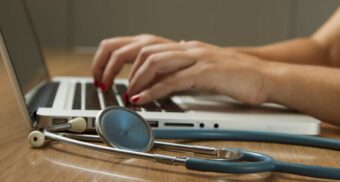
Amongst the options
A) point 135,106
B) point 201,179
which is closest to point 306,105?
point 135,106

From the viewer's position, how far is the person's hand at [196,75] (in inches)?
32.6

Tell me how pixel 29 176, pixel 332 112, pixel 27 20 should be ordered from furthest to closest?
pixel 27 20, pixel 332 112, pixel 29 176

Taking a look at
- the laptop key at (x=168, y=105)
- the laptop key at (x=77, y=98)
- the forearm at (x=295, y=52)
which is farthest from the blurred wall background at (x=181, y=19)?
the laptop key at (x=168, y=105)

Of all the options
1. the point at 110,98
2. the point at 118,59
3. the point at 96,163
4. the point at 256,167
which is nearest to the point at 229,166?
the point at 256,167

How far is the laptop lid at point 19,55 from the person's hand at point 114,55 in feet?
0.39

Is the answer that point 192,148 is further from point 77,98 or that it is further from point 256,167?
point 77,98

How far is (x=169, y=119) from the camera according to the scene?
27.1 inches

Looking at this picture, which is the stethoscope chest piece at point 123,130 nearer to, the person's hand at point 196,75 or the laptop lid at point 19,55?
the laptop lid at point 19,55

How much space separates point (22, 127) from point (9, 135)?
0.05 meters

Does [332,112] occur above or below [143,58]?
below

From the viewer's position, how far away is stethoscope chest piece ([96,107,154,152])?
548 millimetres

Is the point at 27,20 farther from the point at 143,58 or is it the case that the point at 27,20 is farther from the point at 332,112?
the point at 332,112

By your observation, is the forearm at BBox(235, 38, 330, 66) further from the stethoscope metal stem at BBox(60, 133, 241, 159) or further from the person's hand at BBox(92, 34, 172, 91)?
the stethoscope metal stem at BBox(60, 133, 241, 159)

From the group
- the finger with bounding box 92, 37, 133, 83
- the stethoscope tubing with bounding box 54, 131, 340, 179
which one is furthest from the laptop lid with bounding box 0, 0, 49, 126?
the stethoscope tubing with bounding box 54, 131, 340, 179
